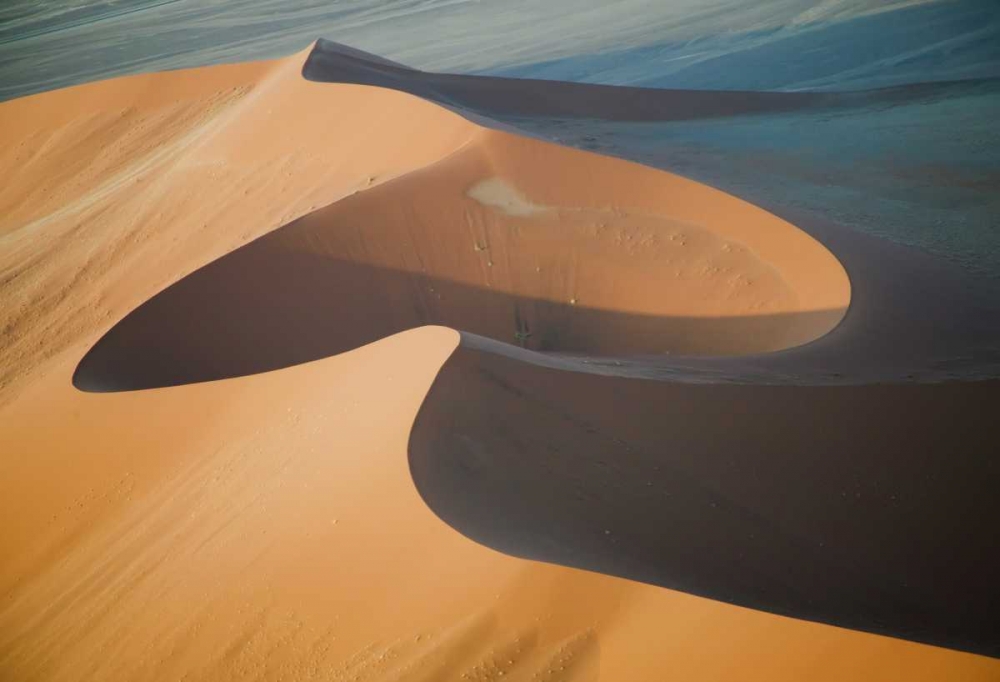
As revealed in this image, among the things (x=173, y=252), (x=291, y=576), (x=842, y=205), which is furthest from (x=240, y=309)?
(x=842, y=205)

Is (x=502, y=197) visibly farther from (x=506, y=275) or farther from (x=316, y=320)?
(x=316, y=320)

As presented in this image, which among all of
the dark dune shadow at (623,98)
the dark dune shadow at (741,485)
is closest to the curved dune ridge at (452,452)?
the dark dune shadow at (741,485)

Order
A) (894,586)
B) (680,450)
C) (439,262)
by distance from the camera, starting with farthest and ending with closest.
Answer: (439,262) → (680,450) → (894,586)

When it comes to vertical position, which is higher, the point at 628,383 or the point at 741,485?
the point at 628,383

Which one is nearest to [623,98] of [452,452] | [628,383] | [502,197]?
[502,197]

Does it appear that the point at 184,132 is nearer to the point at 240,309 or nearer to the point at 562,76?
the point at 240,309

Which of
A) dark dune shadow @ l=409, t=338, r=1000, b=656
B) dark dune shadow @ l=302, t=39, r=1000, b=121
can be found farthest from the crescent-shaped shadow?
dark dune shadow @ l=302, t=39, r=1000, b=121

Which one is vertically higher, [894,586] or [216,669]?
[216,669]
